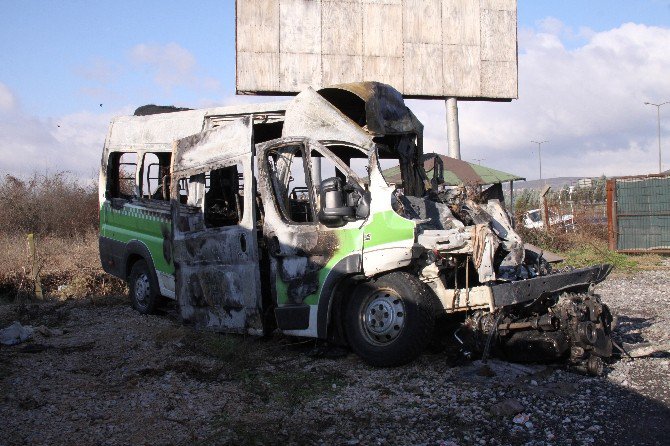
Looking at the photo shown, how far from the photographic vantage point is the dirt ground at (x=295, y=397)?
14.2 ft

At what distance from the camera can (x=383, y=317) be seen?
233 inches

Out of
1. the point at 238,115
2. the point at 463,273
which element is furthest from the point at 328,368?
the point at 238,115

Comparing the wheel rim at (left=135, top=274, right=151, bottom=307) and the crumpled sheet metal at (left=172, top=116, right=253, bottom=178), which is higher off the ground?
the crumpled sheet metal at (left=172, top=116, right=253, bottom=178)

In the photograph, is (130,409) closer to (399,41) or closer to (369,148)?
(369,148)

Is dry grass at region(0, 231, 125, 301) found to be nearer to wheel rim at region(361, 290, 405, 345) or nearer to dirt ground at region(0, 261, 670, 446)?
dirt ground at region(0, 261, 670, 446)

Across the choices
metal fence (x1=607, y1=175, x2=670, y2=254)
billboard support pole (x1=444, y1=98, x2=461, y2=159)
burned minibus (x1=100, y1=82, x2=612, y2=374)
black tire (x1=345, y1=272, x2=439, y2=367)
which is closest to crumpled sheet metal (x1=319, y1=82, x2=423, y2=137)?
burned minibus (x1=100, y1=82, x2=612, y2=374)

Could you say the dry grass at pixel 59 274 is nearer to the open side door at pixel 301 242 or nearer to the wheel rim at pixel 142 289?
the wheel rim at pixel 142 289

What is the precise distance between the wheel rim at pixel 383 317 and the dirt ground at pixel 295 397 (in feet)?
1.06

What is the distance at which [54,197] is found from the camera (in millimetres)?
21234

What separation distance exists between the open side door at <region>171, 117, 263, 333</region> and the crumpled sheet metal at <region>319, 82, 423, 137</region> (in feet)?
3.57

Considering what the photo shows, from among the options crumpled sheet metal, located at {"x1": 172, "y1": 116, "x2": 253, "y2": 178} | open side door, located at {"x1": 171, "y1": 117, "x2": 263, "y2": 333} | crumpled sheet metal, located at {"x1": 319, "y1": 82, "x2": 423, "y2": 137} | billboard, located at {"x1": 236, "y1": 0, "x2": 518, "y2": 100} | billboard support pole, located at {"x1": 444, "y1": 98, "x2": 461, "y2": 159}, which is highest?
billboard, located at {"x1": 236, "y1": 0, "x2": 518, "y2": 100}

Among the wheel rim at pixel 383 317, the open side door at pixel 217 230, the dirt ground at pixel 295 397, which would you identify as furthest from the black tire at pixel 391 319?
the open side door at pixel 217 230

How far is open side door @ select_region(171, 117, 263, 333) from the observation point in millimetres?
6906

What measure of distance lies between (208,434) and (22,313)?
6009mm
